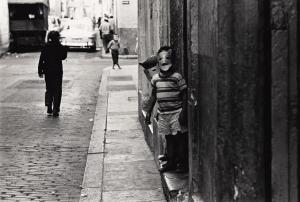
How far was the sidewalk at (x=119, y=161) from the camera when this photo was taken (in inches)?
292

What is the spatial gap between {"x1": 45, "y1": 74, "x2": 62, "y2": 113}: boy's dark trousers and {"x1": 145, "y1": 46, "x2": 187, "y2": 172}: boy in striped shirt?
667cm

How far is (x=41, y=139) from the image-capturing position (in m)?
11.0

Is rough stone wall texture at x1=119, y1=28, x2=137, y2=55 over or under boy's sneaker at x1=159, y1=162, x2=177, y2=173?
over

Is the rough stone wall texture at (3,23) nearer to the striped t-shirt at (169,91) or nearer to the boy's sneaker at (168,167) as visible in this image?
the boy's sneaker at (168,167)

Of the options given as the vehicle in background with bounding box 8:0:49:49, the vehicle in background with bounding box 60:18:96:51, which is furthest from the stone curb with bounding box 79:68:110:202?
the vehicle in background with bounding box 8:0:49:49

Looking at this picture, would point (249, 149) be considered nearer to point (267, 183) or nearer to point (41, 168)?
point (267, 183)

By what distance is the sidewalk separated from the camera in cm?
741

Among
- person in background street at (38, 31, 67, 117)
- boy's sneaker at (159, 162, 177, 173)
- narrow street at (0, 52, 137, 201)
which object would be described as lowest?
narrow street at (0, 52, 137, 201)

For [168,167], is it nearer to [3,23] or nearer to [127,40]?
[127,40]

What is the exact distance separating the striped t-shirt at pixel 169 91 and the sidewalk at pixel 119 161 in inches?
39.4

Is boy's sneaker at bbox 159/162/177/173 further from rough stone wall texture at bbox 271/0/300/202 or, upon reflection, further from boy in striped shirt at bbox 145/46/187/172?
rough stone wall texture at bbox 271/0/300/202

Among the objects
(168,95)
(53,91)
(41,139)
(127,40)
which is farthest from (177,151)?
(127,40)

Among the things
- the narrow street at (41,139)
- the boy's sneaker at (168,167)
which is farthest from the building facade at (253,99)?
the narrow street at (41,139)

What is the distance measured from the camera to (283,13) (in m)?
4.73
